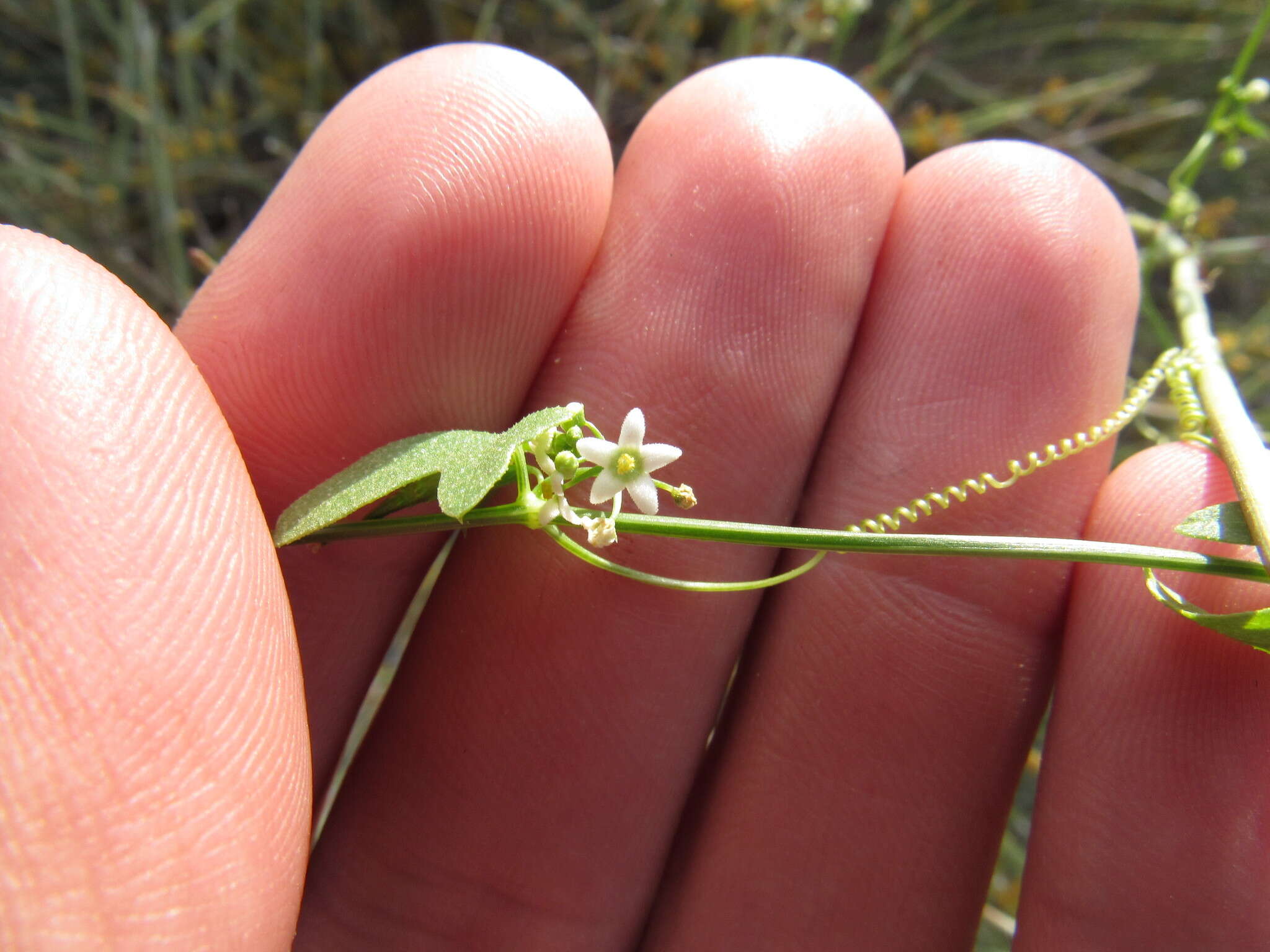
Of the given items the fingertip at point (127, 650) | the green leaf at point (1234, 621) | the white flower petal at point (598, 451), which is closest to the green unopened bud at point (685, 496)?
the white flower petal at point (598, 451)

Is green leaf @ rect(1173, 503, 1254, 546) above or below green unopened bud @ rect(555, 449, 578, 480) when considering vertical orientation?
above

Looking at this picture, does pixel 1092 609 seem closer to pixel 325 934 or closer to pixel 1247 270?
pixel 325 934

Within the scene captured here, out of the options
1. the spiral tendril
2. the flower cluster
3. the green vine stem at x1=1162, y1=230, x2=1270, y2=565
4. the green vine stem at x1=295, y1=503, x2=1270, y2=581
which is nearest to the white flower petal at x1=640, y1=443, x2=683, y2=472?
the flower cluster

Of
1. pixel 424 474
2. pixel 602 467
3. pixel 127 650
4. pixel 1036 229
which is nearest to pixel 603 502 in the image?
pixel 602 467

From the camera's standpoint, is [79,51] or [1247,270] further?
[1247,270]

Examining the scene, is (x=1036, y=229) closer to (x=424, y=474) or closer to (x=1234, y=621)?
(x=1234, y=621)

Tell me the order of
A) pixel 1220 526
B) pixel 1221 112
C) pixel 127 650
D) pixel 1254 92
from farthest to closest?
pixel 1221 112, pixel 1254 92, pixel 1220 526, pixel 127 650

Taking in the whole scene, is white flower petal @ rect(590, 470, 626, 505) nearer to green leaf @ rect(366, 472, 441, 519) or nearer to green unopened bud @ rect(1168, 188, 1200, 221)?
green leaf @ rect(366, 472, 441, 519)

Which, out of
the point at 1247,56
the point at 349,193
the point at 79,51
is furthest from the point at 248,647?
the point at 79,51
